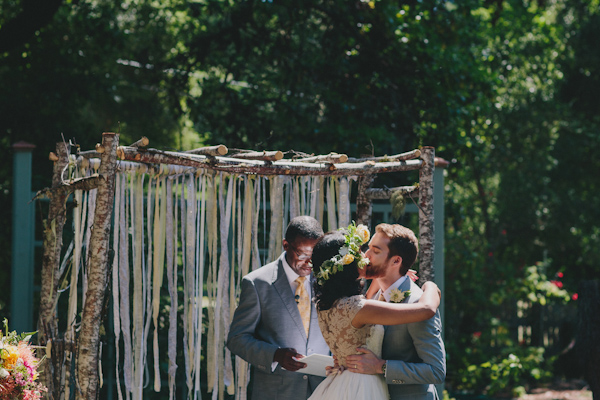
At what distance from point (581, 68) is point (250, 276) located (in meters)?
10.5

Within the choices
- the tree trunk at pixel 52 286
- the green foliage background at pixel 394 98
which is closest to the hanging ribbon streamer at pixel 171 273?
the tree trunk at pixel 52 286

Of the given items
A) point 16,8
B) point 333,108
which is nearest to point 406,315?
point 333,108

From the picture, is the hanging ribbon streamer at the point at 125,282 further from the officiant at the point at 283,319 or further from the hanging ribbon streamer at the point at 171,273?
the officiant at the point at 283,319

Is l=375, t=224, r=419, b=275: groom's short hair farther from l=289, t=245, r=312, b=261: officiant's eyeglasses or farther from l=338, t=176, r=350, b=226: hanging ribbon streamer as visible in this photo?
l=338, t=176, r=350, b=226: hanging ribbon streamer

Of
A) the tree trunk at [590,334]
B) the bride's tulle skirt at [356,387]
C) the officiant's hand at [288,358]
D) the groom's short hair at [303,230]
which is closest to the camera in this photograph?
the bride's tulle skirt at [356,387]

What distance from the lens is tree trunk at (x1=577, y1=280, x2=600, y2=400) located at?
18.8 ft

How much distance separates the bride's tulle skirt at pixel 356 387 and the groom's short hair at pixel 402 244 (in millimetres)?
531

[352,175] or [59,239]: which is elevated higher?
[352,175]

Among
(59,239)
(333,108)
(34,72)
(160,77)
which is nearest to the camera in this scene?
(59,239)

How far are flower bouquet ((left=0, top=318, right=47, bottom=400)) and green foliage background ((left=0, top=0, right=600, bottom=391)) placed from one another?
12.9 feet

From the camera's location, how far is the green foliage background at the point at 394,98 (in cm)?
783

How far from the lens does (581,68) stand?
40.1ft

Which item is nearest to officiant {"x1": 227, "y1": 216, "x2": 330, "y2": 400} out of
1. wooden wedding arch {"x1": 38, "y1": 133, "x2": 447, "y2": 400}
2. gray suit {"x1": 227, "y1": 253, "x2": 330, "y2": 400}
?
gray suit {"x1": 227, "y1": 253, "x2": 330, "y2": 400}

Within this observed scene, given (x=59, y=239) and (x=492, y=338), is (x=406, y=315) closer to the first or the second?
(x=59, y=239)
